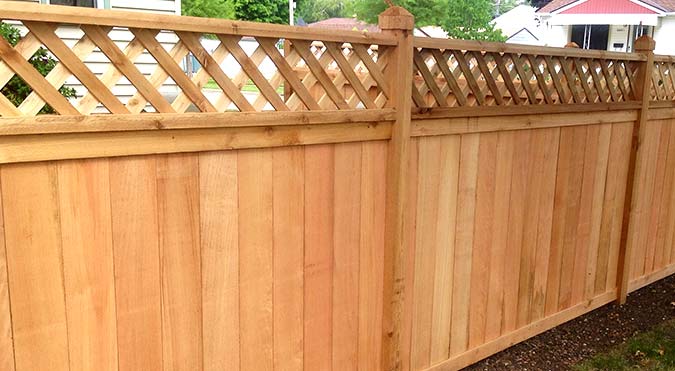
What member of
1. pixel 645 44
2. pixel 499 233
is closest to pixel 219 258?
pixel 499 233

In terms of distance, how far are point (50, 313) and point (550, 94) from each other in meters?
2.76

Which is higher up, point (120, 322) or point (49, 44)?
point (49, 44)

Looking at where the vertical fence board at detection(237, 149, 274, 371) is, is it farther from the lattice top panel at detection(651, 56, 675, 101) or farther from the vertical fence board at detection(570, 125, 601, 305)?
the lattice top panel at detection(651, 56, 675, 101)

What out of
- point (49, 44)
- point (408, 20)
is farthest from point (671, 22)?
point (49, 44)

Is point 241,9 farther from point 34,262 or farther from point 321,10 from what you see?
point 34,262

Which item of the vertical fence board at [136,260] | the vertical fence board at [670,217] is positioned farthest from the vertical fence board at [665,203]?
the vertical fence board at [136,260]

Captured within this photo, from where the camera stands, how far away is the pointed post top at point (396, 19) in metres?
2.68

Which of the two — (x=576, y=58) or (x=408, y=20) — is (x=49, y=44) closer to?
(x=408, y=20)

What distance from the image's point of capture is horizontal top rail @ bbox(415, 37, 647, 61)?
288 cm

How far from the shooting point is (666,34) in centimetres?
2222

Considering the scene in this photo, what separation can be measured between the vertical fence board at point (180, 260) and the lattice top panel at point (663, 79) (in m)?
3.48

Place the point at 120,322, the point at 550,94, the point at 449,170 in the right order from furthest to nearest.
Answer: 1. the point at 550,94
2. the point at 449,170
3. the point at 120,322

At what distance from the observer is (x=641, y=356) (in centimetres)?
374

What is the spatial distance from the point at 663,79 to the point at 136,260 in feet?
12.8
